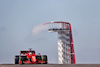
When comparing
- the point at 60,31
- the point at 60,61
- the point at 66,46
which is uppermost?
the point at 60,31

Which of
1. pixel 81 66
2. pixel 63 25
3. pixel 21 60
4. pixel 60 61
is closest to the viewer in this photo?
pixel 81 66

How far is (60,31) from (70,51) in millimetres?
7579

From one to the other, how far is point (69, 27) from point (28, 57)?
151 feet

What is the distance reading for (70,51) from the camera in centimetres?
6694

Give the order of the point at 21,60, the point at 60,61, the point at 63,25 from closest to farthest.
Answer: the point at 21,60 < the point at 60,61 < the point at 63,25

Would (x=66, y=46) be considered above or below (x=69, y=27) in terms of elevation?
below

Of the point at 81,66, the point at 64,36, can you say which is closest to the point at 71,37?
the point at 64,36

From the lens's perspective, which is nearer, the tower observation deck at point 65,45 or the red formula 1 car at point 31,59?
the red formula 1 car at point 31,59

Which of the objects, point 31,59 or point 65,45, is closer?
A: point 31,59

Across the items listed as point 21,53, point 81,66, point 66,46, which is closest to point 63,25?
point 66,46

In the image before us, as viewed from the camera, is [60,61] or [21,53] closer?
[21,53]

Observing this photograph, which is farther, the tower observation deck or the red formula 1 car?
the tower observation deck

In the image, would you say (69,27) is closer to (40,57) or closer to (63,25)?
(63,25)

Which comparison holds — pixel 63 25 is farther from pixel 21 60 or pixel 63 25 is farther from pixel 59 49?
pixel 21 60
